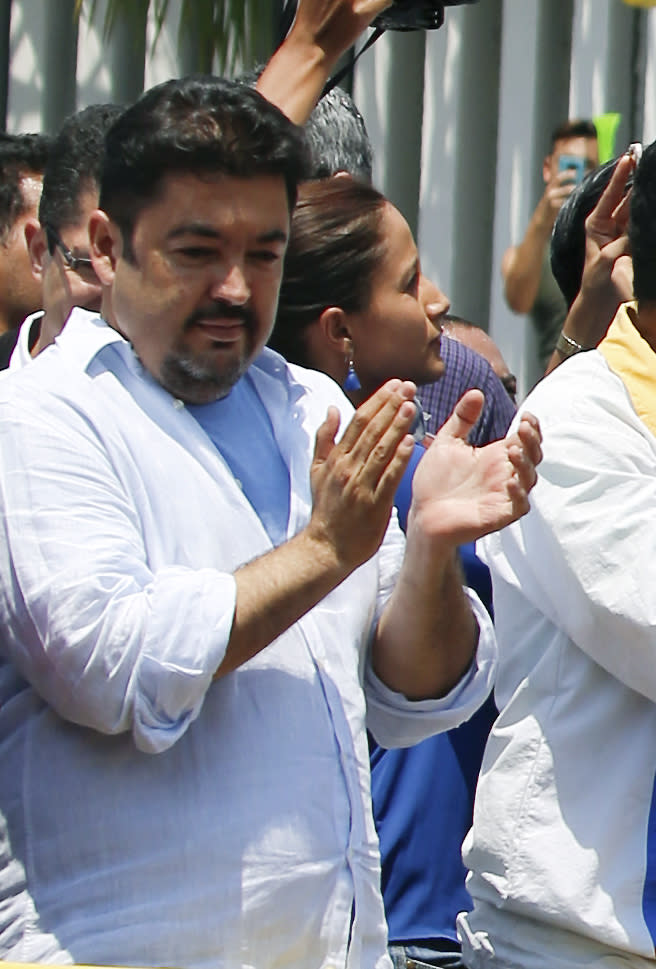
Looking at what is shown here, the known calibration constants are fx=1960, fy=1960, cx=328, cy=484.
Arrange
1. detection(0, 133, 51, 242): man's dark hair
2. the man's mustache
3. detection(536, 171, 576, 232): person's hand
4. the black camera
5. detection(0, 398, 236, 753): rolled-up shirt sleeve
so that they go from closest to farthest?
detection(0, 398, 236, 753): rolled-up shirt sleeve
the man's mustache
the black camera
detection(0, 133, 51, 242): man's dark hair
detection(536, 171, 576, 232): person's hand

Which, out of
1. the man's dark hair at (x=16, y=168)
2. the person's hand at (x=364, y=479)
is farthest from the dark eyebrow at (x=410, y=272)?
the man's dark hair at (x=16, y=168)

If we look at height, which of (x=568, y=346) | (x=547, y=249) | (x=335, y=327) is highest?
(x=335, y=327)

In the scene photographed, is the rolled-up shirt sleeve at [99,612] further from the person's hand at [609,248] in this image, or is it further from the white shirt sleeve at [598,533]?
the person's hand at [609,248]

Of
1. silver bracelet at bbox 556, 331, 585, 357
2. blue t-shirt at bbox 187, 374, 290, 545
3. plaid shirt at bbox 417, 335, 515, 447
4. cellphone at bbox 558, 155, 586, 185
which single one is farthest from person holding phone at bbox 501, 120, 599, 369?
blue t-shirt at bbox 187, 374, 290, 545

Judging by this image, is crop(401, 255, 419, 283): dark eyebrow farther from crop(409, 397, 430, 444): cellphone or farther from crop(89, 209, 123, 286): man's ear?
crop(89, 209, 123, 286): man's ear

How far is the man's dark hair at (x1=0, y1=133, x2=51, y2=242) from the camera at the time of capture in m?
3.76

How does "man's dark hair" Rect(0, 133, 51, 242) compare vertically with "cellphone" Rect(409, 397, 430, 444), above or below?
above

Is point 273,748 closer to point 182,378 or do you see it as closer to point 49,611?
point 49,611

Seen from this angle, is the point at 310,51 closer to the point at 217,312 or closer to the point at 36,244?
the point at 36,244

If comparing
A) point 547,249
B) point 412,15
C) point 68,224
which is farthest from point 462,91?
point 68,224

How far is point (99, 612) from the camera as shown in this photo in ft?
6.62

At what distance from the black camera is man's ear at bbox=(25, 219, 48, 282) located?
0.75 metres

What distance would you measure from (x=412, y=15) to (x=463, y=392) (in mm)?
705

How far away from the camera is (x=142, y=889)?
2.04 metres
